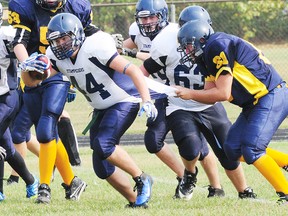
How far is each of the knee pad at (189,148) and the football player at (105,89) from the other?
62 centimetres

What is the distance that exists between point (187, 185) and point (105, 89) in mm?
1286

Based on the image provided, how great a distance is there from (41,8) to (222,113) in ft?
5.91

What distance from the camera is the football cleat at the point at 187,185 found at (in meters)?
7.30

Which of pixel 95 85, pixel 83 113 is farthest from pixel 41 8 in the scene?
pixel 83 113

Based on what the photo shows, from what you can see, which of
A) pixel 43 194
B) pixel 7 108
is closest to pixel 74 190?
pixel 43 194

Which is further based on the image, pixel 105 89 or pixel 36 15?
pixel 36 15

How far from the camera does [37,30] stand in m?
7.54

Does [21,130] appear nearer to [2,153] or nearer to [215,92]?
[2,153]

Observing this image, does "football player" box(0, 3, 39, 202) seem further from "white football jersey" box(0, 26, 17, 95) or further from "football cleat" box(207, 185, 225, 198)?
"football cleat" box(207, 185, 225, 198)

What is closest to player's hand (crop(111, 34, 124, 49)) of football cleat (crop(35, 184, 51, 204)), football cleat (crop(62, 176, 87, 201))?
football cleat (crop(62, 176, 87, 201))

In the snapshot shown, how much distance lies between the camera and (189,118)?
23.7ft

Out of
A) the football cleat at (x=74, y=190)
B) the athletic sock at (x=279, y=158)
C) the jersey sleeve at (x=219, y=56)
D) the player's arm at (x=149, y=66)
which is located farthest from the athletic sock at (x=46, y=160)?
the athletic sock at (x=279, y=158)

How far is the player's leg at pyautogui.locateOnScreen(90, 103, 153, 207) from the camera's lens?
641 centimetres

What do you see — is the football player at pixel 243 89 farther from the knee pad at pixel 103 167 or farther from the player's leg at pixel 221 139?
the knee pad at pixel 103 167
